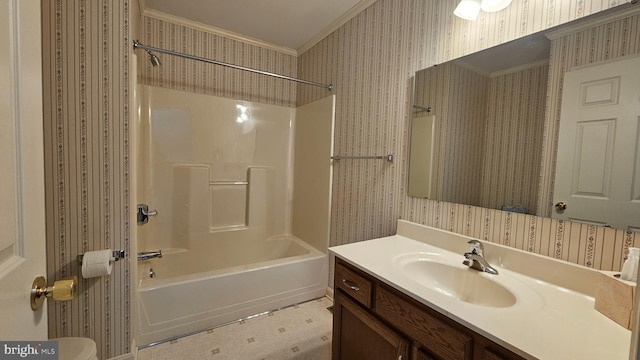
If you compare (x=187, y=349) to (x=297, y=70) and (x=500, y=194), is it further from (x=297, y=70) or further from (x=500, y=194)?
(x=297, y=70)

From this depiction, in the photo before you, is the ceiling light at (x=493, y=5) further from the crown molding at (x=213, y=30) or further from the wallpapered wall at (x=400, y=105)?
the crown molding at (x=213, y=30)

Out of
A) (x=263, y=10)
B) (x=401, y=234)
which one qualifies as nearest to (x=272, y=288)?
(x=401, y=234)

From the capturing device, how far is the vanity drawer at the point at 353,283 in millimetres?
1116

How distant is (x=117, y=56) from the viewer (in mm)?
1329

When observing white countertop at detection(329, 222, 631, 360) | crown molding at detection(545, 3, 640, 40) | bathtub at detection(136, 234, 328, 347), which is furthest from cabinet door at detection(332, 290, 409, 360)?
crown molding at detection(545, 3, 640, 40)

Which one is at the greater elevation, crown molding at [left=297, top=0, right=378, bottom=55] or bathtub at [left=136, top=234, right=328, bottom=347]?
crown molding at [left=297, top=0, right=378, bottom=55]

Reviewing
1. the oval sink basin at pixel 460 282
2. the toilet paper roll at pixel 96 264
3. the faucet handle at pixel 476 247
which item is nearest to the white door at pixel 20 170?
the toilet paper roll at pixel 96 264

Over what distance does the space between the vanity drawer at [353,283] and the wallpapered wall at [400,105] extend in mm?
588

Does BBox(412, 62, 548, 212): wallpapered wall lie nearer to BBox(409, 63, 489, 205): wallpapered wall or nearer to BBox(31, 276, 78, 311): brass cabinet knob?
BBox(409, 63, 489, 205): wallpapered wall

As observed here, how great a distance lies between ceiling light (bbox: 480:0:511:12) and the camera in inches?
45.4

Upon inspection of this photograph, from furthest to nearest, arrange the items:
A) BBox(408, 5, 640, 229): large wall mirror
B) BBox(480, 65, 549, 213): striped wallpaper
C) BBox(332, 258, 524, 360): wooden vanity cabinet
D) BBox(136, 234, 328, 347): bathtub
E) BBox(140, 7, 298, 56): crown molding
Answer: BBox(140, 7, 298, 56): crown molding, BBox(136, 234, 328, 347): bathtub, BBox(480, 65, 549, 213): striped wallpaper, BBox(408, 5, 640, 229): large wall mirror, BBox(332, 258, 524, 360): wooden vanity cabinet

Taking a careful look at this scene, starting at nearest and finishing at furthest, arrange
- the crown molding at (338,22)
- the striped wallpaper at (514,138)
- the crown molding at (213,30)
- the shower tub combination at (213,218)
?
the striped wallpaper at (514,138), the shower tub combination at (213,218), the crown molding at (338,22), the crown molding at (213,30)

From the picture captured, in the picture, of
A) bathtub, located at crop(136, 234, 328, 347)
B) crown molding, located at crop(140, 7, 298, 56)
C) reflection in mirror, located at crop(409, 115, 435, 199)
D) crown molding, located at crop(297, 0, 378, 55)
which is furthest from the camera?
crown molding, located at crop(140, 7, 298, 56)

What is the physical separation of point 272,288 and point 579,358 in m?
1.81
